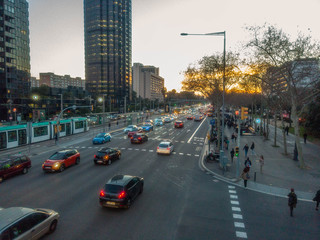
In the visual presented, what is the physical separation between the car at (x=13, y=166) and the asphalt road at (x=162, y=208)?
0.55 m

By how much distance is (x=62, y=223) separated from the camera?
9633mm

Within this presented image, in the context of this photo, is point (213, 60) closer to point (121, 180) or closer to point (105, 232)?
point (121, 180)

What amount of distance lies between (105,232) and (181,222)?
335 cm

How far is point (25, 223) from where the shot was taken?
7.65 m

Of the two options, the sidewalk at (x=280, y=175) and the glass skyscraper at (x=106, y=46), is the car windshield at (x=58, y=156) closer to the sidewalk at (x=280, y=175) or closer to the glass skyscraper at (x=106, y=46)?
the sidewalk at (x=280, y=175)

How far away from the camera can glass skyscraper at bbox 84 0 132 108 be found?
15700 centimetres

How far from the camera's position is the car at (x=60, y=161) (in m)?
17.3

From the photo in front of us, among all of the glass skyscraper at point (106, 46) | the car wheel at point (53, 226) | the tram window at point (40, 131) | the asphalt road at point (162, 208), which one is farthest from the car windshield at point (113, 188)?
the glass skyscraper at point (106, 46)

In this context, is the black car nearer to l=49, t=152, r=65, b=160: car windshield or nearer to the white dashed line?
l=49, t=152, r=65, b=160: car windshield

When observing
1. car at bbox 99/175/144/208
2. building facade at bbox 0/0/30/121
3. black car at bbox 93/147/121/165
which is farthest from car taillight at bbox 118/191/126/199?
building facade at bbox 0/0/30/121

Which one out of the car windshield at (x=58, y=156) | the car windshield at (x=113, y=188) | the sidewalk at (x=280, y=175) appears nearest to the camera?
the car windshield at (x=113, y=188)

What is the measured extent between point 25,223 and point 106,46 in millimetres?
165476

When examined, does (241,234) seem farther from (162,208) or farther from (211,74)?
(211,74)

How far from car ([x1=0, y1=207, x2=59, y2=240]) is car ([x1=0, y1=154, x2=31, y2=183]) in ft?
29.9
